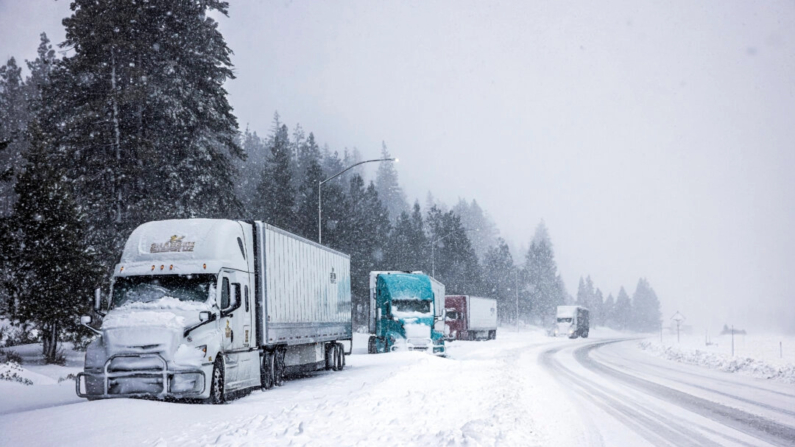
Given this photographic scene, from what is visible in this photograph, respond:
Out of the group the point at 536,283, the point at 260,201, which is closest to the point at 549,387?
the point at 260,201

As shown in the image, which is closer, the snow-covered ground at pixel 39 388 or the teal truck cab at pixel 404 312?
the snow-covered ground at pixel 39 388

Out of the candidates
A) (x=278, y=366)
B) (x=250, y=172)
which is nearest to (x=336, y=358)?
(x=278, y=366)

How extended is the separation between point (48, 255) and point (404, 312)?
547 inches

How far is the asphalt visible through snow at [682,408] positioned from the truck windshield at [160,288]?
25.9 feet

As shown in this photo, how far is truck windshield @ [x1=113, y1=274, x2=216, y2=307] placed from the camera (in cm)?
1343

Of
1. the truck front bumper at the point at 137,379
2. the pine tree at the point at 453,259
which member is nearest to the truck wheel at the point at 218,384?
the truck front bumper at the point at 137,379

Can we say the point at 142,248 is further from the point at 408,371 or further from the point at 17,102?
the point at 17,102

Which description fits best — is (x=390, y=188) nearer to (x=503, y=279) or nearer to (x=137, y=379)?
(x=503, y=279)

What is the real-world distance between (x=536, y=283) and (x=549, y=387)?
340 ft

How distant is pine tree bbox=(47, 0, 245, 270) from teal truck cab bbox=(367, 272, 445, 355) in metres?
9.41

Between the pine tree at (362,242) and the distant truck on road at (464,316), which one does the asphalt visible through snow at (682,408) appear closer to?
the distant truck on road at (464,316)

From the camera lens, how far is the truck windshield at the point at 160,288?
529 inches

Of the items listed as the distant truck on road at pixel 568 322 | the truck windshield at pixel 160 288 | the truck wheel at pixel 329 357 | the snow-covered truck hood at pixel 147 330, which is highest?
the truck windshield at pixel 160 288

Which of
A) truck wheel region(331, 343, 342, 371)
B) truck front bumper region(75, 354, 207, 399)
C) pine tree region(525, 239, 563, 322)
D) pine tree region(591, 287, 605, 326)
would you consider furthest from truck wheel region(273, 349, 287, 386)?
pine tree region(591, 287, 605, 326)
